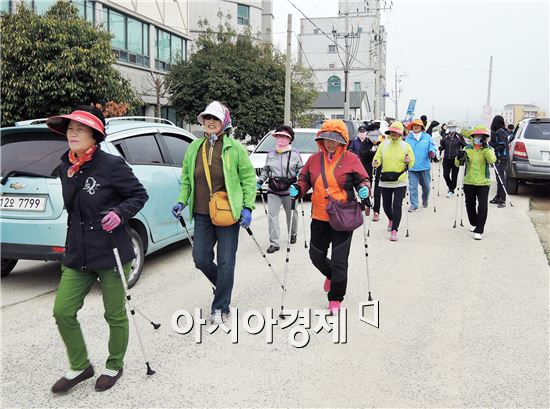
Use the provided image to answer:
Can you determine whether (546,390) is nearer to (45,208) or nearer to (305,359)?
(305,359)

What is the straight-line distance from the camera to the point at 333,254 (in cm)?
498

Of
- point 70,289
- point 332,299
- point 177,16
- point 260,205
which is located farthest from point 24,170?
point 177,16

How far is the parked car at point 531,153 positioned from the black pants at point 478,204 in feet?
Result: 15.6

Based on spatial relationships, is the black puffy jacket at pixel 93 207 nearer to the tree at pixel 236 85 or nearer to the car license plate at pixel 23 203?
the car license plate at pixel 23 203

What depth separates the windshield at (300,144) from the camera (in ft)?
43.0

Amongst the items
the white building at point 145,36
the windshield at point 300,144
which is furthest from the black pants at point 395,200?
the white building at point 145,36

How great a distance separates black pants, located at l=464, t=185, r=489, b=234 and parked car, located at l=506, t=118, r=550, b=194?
4.77 m

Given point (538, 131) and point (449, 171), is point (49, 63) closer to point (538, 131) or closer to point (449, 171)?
point (449, 171)

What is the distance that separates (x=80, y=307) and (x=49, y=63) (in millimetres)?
13224

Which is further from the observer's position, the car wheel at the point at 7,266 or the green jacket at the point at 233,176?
the car wheel at the point at 7,266

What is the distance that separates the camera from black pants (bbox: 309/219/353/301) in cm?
496

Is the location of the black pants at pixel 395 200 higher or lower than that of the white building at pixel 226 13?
lower

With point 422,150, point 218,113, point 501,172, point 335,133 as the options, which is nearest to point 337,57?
point 501,172

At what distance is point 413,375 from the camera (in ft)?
12.7
